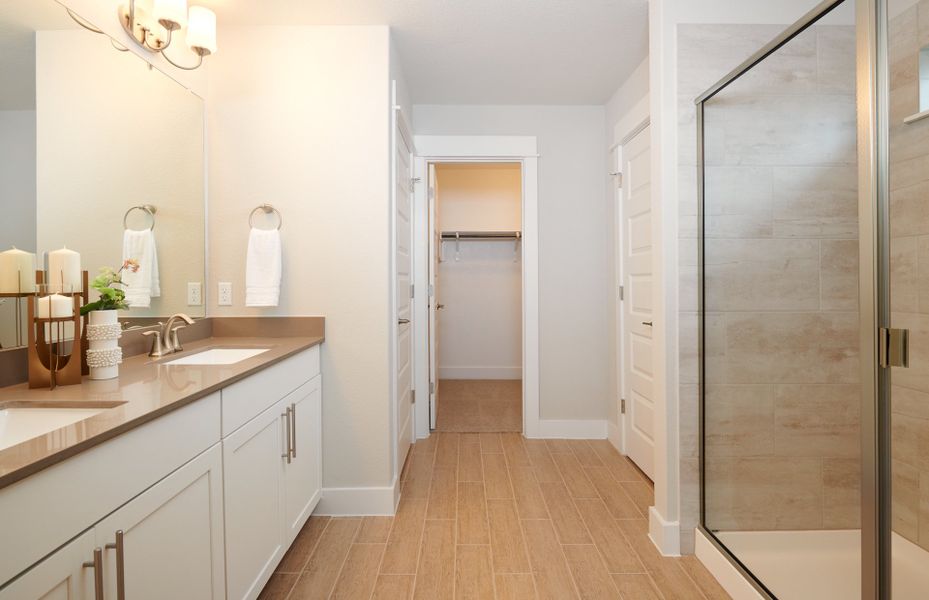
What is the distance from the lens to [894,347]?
1136mm

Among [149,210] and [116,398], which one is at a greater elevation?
[149,210]

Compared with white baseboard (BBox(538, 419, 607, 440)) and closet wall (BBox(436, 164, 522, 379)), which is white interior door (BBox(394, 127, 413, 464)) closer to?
white baseboard (BBox(538, 419, 607, 440))

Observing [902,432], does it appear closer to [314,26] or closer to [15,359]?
[15,359]

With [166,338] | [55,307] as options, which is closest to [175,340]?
[166,338]

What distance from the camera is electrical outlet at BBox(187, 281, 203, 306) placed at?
2.16 m

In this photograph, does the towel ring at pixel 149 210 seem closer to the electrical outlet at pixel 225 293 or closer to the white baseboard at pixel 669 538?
the electrical outlet at pixel 225 293

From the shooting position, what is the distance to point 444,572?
1832mm

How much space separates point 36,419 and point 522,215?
2836 mm

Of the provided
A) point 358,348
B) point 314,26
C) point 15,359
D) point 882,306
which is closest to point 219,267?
point 358,348

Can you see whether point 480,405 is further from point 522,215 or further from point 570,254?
point 522,215

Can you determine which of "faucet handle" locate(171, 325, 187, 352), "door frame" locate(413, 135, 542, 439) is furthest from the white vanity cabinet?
"door frame" locate(413, 135, 542, 439)

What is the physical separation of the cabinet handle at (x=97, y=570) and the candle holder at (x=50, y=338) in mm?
633

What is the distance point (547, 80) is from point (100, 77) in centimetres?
234

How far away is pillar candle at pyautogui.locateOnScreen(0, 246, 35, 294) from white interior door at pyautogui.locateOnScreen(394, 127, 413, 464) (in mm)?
1446
